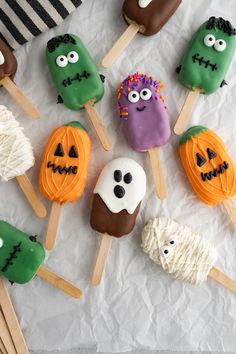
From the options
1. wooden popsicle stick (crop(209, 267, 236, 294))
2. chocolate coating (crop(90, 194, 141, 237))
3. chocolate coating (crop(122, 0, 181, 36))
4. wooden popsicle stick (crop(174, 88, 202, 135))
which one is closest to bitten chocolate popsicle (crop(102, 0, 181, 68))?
chocolate coating (crop(122, 0, 181, 36))

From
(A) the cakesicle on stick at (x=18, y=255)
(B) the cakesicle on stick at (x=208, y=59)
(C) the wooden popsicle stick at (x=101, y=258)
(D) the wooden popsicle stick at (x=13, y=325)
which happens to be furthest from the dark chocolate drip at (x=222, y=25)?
(D) the wooden popsicle stick at (x=13, y=325)

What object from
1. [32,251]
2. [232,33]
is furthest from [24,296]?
[232,33]

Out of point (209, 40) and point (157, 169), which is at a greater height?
point (209, 40)

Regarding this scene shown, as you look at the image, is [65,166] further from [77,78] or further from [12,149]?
[77,78]

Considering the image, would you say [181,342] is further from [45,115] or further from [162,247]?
[45,115]

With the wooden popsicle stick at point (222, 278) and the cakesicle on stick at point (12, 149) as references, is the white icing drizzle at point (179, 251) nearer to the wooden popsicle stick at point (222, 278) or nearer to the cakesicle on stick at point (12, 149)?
the wooden popsicle stick at point (222, 278)

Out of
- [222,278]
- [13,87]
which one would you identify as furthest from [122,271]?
[13,87]
